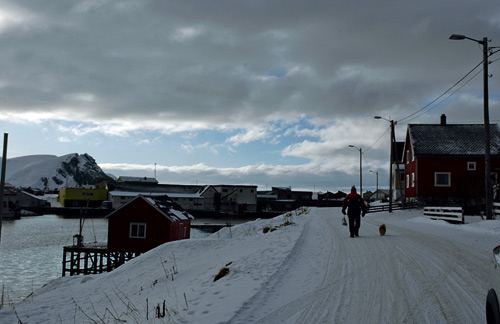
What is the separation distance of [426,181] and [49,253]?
44.6 m

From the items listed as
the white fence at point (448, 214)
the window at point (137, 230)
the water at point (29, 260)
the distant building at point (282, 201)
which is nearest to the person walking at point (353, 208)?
the white fence at point (448, 214)

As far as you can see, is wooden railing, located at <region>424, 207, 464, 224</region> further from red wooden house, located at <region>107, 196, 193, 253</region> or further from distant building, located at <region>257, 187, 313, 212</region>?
distant building, located at <region>257, 187, 313, 212</region>

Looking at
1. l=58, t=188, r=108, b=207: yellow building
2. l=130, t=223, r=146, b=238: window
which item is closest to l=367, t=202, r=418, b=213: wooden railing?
l=130, t=223, r=146, b=238: window

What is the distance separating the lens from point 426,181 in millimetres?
44062

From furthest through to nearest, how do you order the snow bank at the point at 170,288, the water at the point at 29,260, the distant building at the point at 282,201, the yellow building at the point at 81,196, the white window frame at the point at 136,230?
Result: the yellow building at the point at 81,196 < the distant building at the point at 282,201 < the white window frame at the point at 136,230 < the water at the point at 29,260 < the snow bank at the point at 170,288

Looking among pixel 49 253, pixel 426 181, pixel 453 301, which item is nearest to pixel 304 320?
pixel 453 301

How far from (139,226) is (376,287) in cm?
3731

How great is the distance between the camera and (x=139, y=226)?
138 feet

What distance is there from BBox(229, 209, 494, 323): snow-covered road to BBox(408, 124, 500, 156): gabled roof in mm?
34824

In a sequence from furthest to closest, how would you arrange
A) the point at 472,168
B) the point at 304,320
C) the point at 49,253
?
the point at 49,253 < the point at 472,168 < the point at 304,320

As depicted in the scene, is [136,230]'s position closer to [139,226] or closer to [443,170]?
[139,226]

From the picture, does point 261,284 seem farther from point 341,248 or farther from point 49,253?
point 49,253

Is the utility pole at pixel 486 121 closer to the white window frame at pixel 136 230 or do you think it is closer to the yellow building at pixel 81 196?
the white window frame at pixel 136 230

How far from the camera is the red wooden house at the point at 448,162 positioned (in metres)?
43.0
